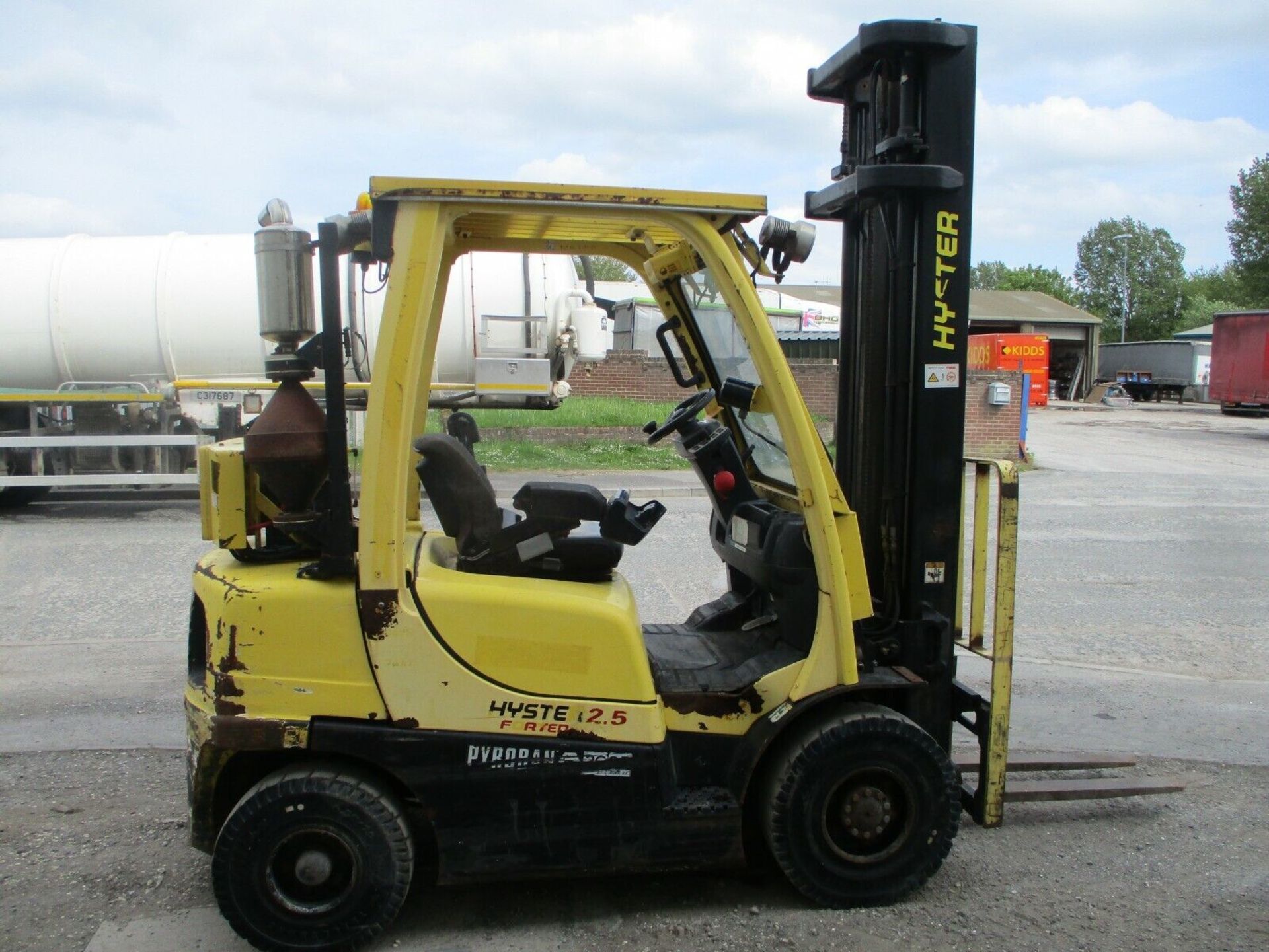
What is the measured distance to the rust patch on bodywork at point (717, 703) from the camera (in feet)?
11.8

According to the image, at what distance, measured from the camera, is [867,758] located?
140 inches

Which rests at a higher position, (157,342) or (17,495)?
(157,342)

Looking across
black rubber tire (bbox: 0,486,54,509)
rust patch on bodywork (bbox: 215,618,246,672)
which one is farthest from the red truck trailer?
rust patch on bodywork (bbox: 215,618,246,672)

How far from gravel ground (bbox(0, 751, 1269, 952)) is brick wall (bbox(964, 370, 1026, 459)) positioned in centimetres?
1570

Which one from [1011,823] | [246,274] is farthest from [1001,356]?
[1011,823]

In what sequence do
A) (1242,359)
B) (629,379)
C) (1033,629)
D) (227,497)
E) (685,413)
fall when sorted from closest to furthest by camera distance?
(227,497) < (685,413) < (1033,629) < (629,379) < (1242,359)

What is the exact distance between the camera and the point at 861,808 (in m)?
3.58

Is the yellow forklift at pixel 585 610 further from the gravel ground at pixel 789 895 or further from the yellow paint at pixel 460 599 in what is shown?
the gravel ground at pixel 789 895

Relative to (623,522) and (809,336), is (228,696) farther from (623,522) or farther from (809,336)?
(809,336)

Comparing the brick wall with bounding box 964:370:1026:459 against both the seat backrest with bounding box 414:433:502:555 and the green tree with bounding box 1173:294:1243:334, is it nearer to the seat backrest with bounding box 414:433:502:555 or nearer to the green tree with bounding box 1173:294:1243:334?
the seat backrest with bounding box 414:433:502:555

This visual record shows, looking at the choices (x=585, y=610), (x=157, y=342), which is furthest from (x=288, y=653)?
(x=157, y=342)

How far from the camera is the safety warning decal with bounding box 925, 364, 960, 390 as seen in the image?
13.0 ft

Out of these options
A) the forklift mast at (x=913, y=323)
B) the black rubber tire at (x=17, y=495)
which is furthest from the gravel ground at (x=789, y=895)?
the black rubber tire at (x=17, y=495)

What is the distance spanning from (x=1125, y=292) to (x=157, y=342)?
250 feet
